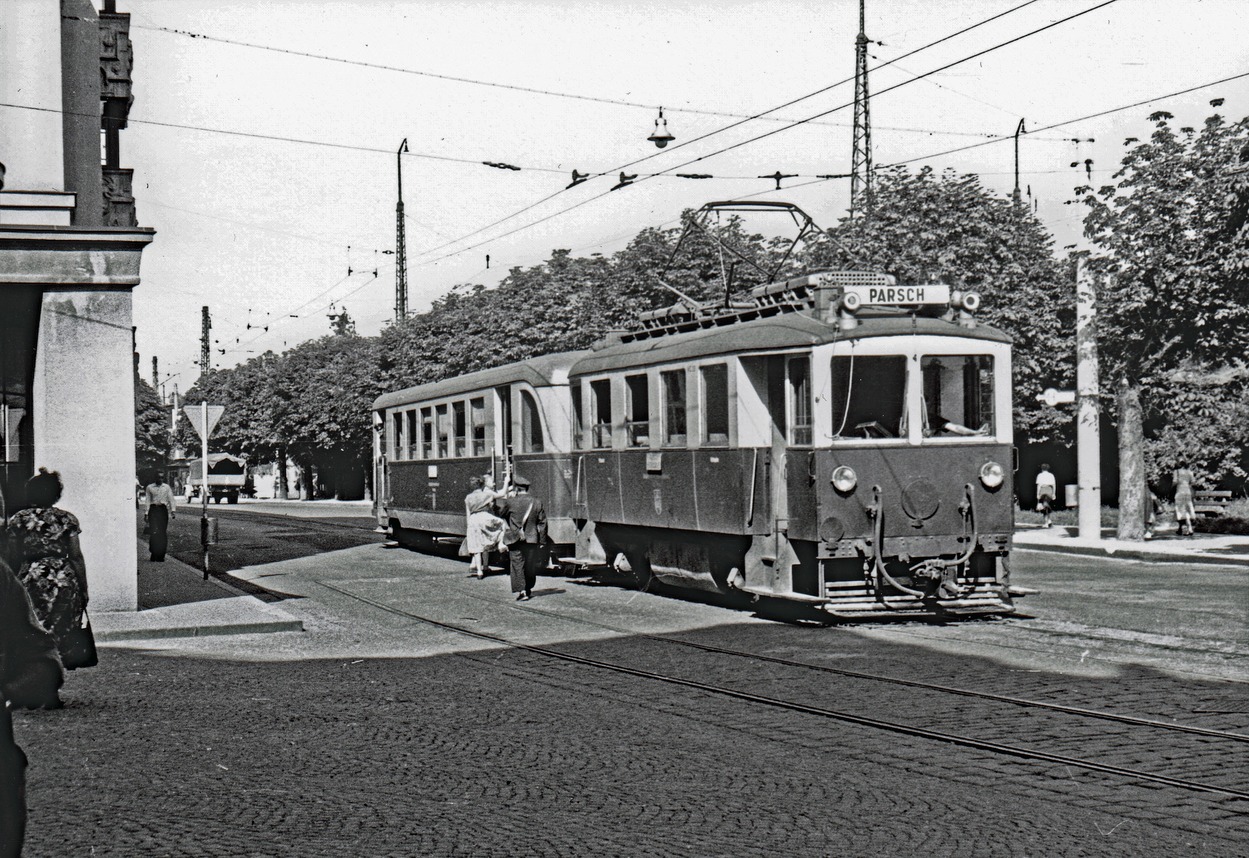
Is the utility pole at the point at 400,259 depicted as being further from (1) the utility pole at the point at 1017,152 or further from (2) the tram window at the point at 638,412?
(2) the tram window at the point at 638,412

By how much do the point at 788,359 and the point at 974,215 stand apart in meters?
17.5

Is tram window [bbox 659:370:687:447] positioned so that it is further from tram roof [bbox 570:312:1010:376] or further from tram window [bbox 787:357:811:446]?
tram window [bbox 787:357:811:446]

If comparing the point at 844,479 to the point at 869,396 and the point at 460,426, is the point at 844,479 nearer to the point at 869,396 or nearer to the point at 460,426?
the point at 869,396

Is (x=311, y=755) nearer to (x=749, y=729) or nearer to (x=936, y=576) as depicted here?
(x=749, y=729)

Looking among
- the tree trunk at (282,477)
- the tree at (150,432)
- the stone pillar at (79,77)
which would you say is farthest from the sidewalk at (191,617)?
the tree trunk at (282,477)

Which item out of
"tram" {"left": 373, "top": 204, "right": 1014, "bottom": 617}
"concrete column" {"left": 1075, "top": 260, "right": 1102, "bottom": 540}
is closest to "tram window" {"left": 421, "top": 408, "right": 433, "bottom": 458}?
"tram" {"left": 373, "top": 204, "right": 1014, "bottom": 617}

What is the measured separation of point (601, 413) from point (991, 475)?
20.1 ft

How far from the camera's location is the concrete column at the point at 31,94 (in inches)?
659

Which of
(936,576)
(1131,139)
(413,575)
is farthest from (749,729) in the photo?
(1131,139)

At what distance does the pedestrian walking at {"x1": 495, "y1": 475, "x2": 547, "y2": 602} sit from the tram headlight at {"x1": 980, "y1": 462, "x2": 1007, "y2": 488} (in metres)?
5.93

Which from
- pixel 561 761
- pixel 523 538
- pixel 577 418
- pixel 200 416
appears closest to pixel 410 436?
pixel 200 416

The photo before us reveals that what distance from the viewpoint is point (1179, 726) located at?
9.11 m

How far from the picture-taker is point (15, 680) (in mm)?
4613

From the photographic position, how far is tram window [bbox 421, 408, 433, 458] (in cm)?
2731
